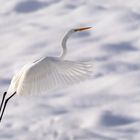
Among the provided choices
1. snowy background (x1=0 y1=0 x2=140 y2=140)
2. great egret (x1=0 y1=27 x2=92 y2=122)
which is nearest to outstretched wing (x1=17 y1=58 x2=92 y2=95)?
great egret (x1=0 y1=27 x2=92 y2=122)

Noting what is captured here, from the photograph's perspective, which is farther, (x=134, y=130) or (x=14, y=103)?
(x=14, y=103)

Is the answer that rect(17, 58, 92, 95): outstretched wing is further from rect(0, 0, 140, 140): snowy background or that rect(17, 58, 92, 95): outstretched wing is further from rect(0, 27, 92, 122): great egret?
rect(0, 0, 140, 140): snowy background

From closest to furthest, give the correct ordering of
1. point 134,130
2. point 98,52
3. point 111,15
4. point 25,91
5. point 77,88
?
point 25,91 → point 134,130 → point 77,88 → point 98,52 → point 111,15

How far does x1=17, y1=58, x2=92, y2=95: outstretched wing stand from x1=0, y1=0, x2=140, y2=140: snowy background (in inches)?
84.3

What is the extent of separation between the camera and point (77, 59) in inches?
438

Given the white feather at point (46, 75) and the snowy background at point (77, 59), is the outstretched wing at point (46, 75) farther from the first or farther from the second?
the snowy background at point (77, 59)

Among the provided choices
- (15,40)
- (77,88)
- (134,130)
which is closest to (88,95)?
(77,88)

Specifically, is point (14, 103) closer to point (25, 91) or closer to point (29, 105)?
point (29, 105)

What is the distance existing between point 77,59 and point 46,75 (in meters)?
4.12

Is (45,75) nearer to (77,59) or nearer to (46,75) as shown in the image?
(46,75)

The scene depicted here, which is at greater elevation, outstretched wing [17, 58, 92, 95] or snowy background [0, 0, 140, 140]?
snowy background [0, 0, 140, 140]

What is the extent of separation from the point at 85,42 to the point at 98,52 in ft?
1.43

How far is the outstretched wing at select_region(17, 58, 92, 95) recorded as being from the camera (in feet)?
22.5

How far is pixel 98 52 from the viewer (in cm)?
1137
